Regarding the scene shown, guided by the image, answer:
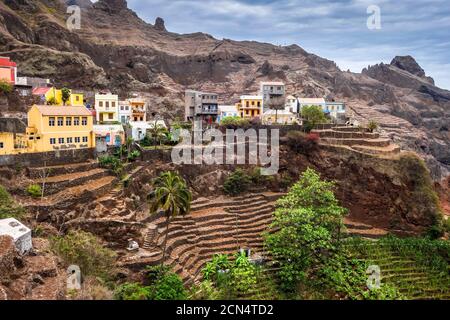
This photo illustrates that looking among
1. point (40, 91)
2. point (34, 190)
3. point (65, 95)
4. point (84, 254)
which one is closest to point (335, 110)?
point (65, 95)

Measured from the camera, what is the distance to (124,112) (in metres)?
43.7

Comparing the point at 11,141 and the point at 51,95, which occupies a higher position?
the point at 51,95

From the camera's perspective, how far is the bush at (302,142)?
39.3 m

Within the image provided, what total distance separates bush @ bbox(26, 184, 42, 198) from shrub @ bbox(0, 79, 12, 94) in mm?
15874

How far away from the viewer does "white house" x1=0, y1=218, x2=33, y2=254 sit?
1622 cm

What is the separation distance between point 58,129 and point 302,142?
24.0 meters

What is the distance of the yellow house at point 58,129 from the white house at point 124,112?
12146mm

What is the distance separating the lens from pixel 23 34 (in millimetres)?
53062

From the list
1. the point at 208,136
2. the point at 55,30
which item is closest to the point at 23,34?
the point at 55,30

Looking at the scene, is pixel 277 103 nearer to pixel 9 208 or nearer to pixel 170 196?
pixel 170 196

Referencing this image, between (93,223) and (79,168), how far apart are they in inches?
258

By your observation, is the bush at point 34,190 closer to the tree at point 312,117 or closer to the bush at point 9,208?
the bush at point 9,208
